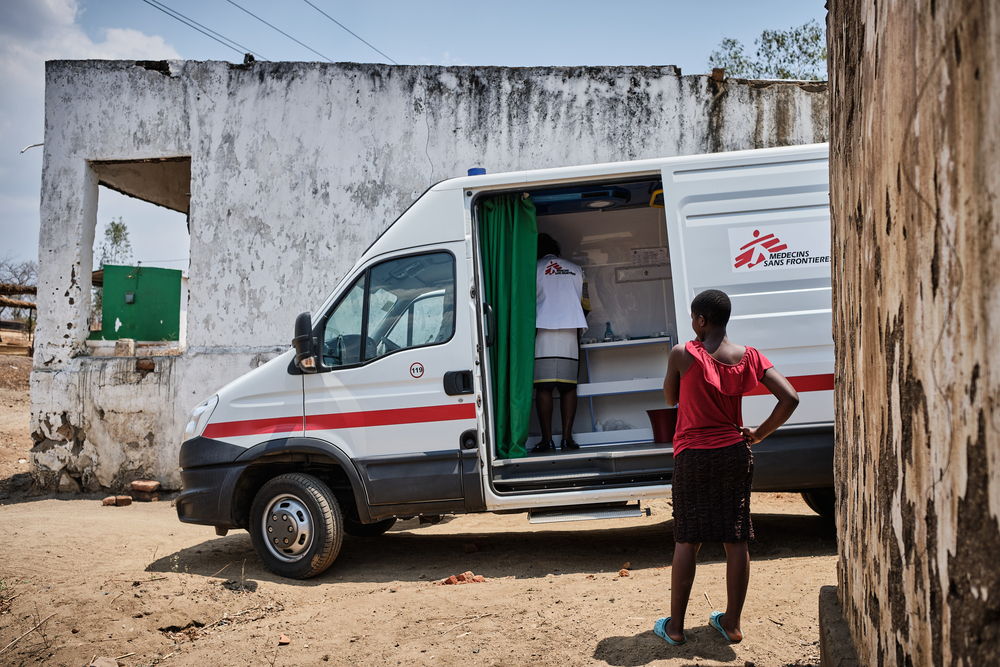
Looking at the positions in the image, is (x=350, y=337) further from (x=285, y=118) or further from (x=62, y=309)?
(x=62, y=309)

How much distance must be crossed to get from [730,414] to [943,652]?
1949 mm

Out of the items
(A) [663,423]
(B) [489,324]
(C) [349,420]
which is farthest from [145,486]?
(A) [663,423]

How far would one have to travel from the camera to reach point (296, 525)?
546cm

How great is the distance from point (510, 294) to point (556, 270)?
0.58 m

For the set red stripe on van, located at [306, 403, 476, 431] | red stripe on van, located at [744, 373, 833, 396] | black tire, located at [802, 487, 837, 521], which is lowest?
black tire, located at [802, 487, 837, 521]

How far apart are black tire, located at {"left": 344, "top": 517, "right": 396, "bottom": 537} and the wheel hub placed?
80 cm

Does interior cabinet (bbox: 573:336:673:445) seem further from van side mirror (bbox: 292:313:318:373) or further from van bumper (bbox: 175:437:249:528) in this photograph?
van bumper (bbox: 175:437:249:528)

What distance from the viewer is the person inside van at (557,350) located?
6.25 meters

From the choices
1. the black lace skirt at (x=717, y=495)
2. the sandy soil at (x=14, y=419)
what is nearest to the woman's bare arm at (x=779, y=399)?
the black lace skirt at (x=717, y=495)

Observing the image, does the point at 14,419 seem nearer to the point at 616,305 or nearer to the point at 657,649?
the point at 616,305

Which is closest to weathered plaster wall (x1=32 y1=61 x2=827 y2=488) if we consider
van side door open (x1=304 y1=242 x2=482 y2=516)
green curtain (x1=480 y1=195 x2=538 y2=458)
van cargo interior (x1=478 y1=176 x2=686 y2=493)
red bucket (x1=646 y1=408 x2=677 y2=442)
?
van cargo interior (x1=478 y1=176 x2=686 y2=493)

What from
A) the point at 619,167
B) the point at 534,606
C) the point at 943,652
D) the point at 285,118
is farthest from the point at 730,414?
the point at 285,118

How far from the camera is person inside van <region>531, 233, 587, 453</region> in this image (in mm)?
6246

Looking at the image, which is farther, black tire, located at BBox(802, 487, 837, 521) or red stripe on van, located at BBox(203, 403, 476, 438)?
black tire, located at BBox(802, 487, 837, 521)
